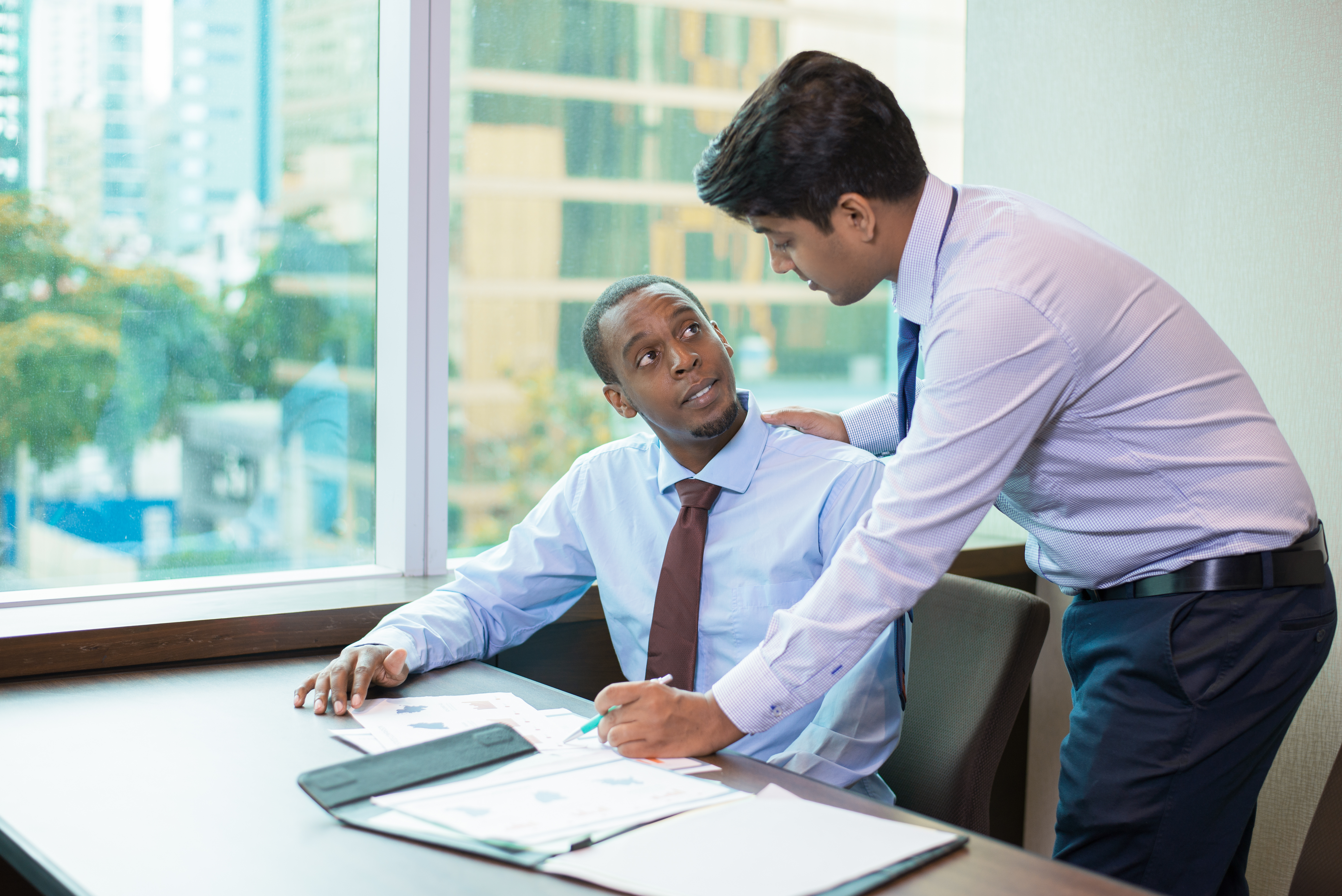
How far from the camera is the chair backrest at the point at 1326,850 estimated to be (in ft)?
4.31

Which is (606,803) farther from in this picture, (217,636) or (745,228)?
(745,228)

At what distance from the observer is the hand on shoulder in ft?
6.45

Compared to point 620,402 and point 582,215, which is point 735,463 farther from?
point 582,215

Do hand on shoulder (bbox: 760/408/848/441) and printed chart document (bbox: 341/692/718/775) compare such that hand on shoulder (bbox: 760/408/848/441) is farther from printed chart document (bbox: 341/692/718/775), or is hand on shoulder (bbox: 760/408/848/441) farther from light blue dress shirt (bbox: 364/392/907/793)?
printed chart document (bbox: 341/692/718/775)

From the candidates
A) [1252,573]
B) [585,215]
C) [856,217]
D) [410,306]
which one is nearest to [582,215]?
[585,215]

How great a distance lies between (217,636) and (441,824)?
1.00 meters

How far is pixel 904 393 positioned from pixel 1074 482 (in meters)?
0.31

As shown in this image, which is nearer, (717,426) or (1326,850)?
(1326,850)

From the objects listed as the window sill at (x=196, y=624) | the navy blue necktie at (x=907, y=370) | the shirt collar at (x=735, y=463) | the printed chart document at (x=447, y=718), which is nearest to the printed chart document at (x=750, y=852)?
the printed chart document at (x=447, y=718)

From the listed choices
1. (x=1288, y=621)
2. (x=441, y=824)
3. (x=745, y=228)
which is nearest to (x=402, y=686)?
(x=441, y=824)

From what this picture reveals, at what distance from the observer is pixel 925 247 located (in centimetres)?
141

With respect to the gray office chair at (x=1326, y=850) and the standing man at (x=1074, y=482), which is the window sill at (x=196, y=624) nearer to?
the standing man at (x=1074, y=482)

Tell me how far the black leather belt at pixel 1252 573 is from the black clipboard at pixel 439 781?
54cm

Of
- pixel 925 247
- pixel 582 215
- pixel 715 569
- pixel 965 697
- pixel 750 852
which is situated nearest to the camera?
pixel 750 852
